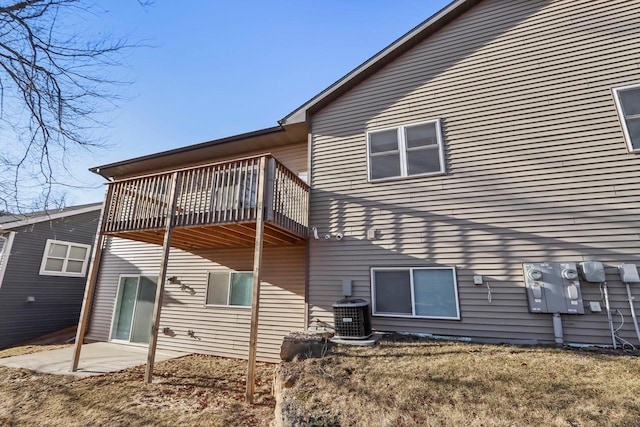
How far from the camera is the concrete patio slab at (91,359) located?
22.1 feet

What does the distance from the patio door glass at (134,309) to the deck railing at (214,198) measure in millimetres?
3074

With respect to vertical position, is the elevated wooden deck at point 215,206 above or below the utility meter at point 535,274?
above

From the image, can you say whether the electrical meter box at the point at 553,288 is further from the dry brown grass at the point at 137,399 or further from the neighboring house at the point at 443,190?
the dry brown grass at the point at 137,399

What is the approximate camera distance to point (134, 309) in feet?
31.6

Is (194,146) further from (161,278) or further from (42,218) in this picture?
(42,218)

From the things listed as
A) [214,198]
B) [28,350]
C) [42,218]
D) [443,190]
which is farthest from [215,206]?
[42,218]

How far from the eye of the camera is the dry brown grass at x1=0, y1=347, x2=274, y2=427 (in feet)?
14.7

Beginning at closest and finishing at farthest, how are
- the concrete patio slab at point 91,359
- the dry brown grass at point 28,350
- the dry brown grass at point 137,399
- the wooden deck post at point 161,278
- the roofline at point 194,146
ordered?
the dry brown grass at point 137,399 < the wooden deck post at point 161,278 < the concrete patio slab at point 91,359 < the roofline at point 194,146 < the dry brown grass at point 28,350

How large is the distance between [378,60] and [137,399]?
859 centimetres

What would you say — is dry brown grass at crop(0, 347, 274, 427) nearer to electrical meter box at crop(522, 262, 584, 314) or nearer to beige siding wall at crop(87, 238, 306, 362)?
beige siding wall at crop(87, 238, 306, 362)

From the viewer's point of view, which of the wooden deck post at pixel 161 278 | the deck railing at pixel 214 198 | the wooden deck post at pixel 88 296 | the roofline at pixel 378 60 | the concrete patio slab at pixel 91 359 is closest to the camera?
the wooden deck post at pixel 161 278

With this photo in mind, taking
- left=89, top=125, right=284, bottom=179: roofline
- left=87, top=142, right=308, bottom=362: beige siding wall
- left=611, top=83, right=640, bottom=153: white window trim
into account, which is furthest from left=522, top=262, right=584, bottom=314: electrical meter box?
left=89, top=125, right=284, bottom=179: roofline

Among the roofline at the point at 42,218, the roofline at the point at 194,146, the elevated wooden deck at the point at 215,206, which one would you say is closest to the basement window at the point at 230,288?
the elevated wooden deck at the point at 215,206

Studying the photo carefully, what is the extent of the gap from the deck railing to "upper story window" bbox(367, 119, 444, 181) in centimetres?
187
